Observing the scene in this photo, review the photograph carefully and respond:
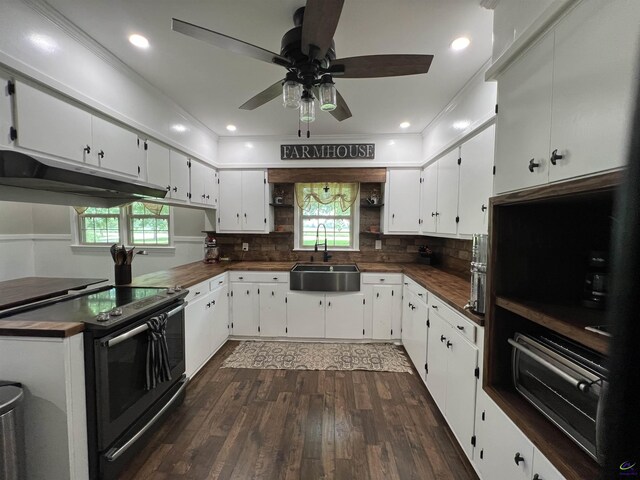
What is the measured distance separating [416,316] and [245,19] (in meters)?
2.67

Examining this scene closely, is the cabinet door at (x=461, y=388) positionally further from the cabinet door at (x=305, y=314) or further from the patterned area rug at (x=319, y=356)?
the cabinet door at (x=305, y=314)

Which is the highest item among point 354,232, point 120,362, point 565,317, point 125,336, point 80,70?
point 80,70

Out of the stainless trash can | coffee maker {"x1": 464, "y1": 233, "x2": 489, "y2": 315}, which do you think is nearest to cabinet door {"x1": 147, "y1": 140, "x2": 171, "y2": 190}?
the stainless trash can

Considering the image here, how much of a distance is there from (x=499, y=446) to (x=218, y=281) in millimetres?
2668

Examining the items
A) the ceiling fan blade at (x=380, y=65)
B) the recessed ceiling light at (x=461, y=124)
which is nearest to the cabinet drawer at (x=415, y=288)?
the recessed ceiling light at (x=461, y=124)

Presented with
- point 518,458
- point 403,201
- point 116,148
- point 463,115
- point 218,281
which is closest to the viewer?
point 518,458

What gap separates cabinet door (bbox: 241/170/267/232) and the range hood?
4.44ft

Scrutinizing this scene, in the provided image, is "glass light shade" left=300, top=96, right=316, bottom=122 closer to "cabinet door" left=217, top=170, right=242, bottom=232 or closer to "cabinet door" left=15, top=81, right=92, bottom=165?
"cabinet door" left=15, top=81, right=92, bottom=165

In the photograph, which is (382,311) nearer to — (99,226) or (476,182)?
(476,182)

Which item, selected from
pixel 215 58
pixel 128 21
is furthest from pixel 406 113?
pixel 128 21

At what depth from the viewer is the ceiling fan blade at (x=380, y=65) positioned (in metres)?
1.40

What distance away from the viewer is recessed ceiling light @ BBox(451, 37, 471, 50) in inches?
68.3

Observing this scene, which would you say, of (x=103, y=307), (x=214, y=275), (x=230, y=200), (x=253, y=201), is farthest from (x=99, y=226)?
(x=103, y=307)

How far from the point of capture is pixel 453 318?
1804mm
